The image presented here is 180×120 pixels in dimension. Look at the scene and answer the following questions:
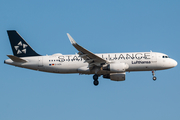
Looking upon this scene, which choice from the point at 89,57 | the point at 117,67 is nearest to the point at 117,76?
the point at 117,67

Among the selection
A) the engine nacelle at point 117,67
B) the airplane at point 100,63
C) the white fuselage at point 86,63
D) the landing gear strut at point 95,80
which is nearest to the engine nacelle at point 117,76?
the airplane at point 100,63

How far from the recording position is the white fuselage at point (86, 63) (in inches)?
1815

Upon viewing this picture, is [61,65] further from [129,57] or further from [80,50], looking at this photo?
[129,57]

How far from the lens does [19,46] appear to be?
161ft

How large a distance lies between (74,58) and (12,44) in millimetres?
10224

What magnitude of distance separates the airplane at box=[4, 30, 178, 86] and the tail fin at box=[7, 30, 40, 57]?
60 centimetres

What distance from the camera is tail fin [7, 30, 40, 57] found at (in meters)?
48.9

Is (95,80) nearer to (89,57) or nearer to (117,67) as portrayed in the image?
(89,57)

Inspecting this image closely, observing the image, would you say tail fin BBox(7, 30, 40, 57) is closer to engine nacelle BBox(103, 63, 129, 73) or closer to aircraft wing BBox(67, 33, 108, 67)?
aircraft wing BBox(67, 33, 108, 67)

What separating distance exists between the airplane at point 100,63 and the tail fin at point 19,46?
60 cm

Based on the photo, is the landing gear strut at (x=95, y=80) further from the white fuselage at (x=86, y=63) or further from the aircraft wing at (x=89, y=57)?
the aircraft wing at (x=89, y=57)

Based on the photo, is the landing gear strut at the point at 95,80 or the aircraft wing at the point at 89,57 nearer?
the aircraft wing at the point at 89,57

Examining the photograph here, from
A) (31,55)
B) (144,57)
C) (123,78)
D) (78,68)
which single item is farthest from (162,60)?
(31,55)

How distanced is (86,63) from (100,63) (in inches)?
91.3
